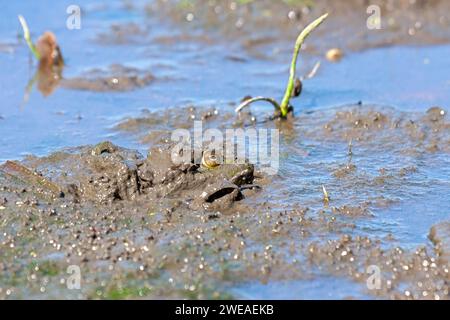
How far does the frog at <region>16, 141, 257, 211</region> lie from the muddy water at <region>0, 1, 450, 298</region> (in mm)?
107

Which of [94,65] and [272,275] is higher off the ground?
[94,65]

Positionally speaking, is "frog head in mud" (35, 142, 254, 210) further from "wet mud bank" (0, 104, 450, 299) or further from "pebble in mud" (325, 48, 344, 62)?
"pebble in mud" (325, 48, 344, 62)

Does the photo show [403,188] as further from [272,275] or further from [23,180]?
[23,180]

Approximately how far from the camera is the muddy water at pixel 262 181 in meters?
3.71

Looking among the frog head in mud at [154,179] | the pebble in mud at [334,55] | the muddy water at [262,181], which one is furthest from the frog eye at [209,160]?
the pebble in mud at [334,55]

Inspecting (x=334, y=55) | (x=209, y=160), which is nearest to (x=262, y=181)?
(x=209, y=160)

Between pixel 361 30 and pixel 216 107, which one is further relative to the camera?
Answer: pixel 361 30

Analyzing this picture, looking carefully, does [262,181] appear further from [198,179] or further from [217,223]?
[217,223]

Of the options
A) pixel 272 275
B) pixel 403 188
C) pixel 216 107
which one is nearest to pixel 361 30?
pixel 216 107

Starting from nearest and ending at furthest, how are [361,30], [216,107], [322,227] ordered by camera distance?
[322,227]
[216,107]
[361,30]
